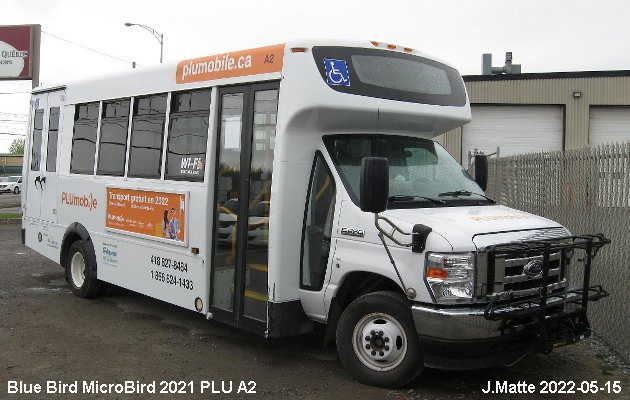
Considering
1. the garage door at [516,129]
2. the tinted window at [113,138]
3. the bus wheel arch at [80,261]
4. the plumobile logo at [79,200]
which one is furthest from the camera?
the garage door at [516,129]

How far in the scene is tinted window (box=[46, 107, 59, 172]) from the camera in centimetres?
934

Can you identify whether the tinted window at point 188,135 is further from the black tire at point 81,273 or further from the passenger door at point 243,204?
the black tire at point 81,273

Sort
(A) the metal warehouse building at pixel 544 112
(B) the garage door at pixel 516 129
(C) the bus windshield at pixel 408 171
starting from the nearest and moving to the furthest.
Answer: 1. (C) the bus windshield at pixel 408 171
2. (A) the metal warehouse building at pixel 544 112
3. (B) the garage door at pixel 516 129

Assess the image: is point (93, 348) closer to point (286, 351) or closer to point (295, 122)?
point (286, 351)

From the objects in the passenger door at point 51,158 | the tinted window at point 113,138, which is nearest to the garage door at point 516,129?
the passenger door at point 51,158

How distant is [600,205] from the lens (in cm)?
669

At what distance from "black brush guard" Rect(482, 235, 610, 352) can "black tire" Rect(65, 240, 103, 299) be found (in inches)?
227

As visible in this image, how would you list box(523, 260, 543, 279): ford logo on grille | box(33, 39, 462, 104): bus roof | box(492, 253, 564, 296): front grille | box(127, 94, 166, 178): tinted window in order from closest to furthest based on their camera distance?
1. box(492, 253, 564, 296): front grille
2. box(523, 260, 543, 279): ford logo on grille
3. box(33, 39, 462, 104): bus roof
4. box(127, 94, 166, 178): tinted window

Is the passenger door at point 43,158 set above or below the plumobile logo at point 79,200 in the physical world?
above

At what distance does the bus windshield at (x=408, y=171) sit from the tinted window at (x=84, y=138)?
4163 mm

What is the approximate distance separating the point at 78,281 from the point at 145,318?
5.89ft

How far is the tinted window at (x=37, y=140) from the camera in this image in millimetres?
9773

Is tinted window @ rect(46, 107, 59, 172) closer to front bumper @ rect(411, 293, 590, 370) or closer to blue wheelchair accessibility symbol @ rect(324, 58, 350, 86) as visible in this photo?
blue wheelchair accessibility symbol @ rect(324, 58, 350, 86)

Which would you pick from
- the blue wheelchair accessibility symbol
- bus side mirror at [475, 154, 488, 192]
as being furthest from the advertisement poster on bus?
bus side mirror at [475, 154, 488, 192]
